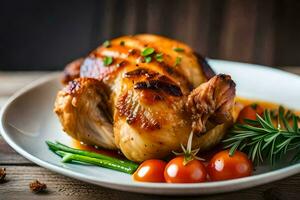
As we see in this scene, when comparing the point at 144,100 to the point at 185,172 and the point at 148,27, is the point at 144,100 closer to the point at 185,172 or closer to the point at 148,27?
the point at 185,172

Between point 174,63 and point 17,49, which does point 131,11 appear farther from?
point 174,63

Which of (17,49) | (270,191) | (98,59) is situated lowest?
(17,49)

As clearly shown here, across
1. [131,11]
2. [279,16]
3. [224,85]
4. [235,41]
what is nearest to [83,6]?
[131,11]

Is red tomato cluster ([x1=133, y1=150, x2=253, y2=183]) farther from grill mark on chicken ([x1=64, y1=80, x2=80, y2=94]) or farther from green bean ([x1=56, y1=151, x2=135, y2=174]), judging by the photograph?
grill mark on chicken ([x1=64, y1=80, x2=80, y2=94])

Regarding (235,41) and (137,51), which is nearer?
(137,51)

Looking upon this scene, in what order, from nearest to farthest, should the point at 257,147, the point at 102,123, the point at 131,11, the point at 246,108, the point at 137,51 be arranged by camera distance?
the point at 257,147
the point at 102,123
the point at 137,51
the point at 246,108
the point at 131,11

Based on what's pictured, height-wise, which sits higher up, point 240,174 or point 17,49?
point 240,174

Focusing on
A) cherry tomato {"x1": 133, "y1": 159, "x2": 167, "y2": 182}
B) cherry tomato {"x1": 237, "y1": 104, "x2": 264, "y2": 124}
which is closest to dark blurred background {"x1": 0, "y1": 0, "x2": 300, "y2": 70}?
cherry tomato {"x1": 237, "y1": 104, "x2": 264, "y2": 124}

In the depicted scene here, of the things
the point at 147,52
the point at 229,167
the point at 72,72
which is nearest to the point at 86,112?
the point at 147,52
